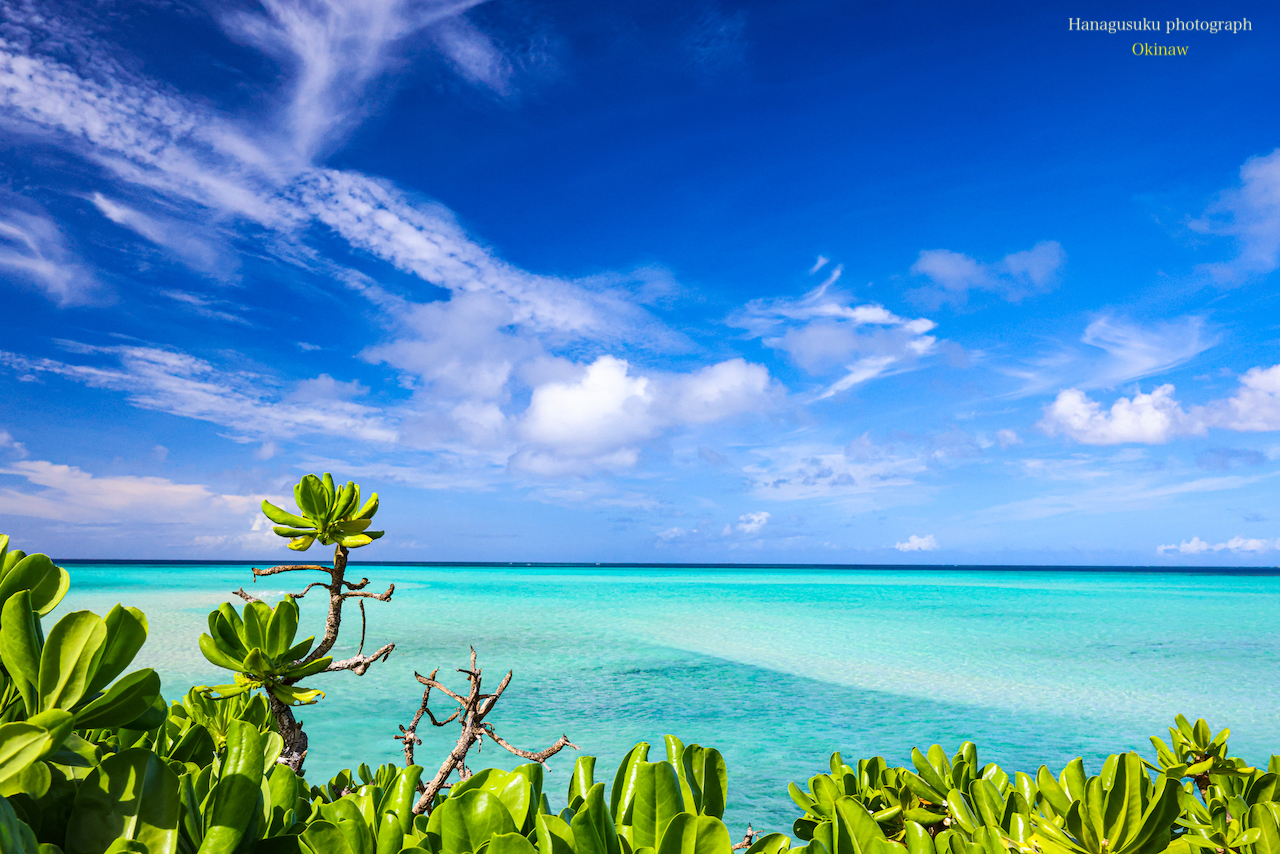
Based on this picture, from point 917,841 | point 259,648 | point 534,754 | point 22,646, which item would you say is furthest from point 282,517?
point 917,841

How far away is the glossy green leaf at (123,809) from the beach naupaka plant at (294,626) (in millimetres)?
1056

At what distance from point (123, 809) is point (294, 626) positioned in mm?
1268

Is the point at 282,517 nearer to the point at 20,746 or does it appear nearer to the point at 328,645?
the point at 328,645

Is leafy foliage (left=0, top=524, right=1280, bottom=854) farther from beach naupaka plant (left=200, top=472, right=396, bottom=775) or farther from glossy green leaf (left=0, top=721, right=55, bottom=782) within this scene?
beach naupaka plant (left=200, top=472, right=396, bottom=775)

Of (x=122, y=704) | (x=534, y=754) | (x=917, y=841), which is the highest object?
(x=122, y=704)

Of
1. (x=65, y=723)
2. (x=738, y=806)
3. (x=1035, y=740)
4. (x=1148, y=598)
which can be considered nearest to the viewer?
(x=65, y=723)

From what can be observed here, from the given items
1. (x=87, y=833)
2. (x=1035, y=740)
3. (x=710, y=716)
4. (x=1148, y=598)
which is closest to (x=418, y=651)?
(x=710, y=716)

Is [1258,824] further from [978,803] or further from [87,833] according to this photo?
[87,833]

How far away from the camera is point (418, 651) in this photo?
725 inches

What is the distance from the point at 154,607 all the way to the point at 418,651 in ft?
58.0

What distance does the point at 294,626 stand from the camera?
1.87 metres

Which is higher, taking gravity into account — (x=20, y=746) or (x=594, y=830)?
(x=20, y=746)

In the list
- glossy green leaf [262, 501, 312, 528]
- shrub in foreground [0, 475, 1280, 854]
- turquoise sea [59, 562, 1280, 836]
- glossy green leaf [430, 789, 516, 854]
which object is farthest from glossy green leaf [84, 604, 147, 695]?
turquoise sea [59, 562, 1280, 836]

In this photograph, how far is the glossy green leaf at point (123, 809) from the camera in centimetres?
69
